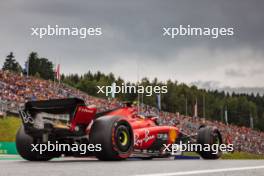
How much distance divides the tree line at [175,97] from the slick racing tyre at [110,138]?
3420 inches

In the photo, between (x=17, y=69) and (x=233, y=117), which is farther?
(x=233, y=117)

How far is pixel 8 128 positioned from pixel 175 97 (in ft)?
281

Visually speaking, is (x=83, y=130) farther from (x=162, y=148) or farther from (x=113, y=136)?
(x=162, y=148)

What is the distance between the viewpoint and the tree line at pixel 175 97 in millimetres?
108812

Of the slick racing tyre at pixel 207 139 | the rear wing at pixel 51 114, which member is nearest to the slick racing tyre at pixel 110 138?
the rear wing at pixel 51 114

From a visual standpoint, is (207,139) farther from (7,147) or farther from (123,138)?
(7,147)

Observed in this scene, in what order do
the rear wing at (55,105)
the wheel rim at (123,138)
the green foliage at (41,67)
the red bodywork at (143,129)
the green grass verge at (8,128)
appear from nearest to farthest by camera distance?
the rear wing at (55,105)
the wheel rim at (123,138)
the red bodywork at (143,129)
the green grass verge at (8,128)
the green foliage at (41,67)

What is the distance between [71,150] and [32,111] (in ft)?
3.35

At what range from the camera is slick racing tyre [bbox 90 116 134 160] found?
8.05 m

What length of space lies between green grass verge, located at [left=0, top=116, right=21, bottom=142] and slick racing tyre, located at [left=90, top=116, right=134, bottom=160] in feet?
77.1

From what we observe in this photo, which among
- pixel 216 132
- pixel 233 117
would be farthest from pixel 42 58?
pixel 216 132

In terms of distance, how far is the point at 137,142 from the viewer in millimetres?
9414

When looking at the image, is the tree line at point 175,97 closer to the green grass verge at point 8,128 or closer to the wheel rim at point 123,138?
the green grass verge at point 8,128

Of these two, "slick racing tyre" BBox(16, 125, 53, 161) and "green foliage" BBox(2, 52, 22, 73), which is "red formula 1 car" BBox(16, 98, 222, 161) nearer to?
"slick racing tyre" BBox(16, 125, 53, 161)
